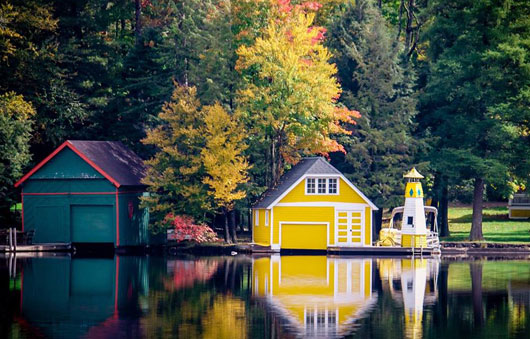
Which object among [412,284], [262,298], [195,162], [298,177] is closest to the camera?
[262,298]

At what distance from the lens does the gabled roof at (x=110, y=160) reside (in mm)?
57944

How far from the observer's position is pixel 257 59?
5888 cm

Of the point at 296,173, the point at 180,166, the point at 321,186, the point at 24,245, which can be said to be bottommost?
the point at 24,245

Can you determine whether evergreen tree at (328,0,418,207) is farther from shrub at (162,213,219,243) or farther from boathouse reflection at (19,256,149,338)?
boathouse reflection at (19,256,149,338)

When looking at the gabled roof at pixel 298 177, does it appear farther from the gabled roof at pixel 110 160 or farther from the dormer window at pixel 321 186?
the gabled roof at pixel 110 160

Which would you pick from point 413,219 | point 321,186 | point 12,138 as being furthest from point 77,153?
point 413,219

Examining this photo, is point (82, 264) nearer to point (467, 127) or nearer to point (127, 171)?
point (127, 171)

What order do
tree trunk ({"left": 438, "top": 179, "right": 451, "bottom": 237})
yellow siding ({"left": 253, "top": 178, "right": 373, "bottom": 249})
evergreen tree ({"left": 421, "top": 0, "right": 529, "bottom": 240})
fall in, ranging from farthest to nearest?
tree trunk ({"left": 438, "top": 179, "right": 451, "bottom": 237}) < evergreen tree ({"left": 421, "top": 0, "right": 529, "bottom": 240}) < yellow siding ({"left": 253, "top": 178, "right": 373, "bottom": 249})

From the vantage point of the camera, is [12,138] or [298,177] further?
[12,138]

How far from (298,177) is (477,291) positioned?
20.9m

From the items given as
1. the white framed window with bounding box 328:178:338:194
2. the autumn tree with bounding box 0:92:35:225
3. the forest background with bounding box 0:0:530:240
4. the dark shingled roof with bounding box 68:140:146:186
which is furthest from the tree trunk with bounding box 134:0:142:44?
the white framed window with bounding box 328:178:338:194

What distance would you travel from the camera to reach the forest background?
5866 centimetres

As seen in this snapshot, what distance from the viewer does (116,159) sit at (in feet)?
198

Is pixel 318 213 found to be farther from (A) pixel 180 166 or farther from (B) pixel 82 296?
(B) pixel 82 296
